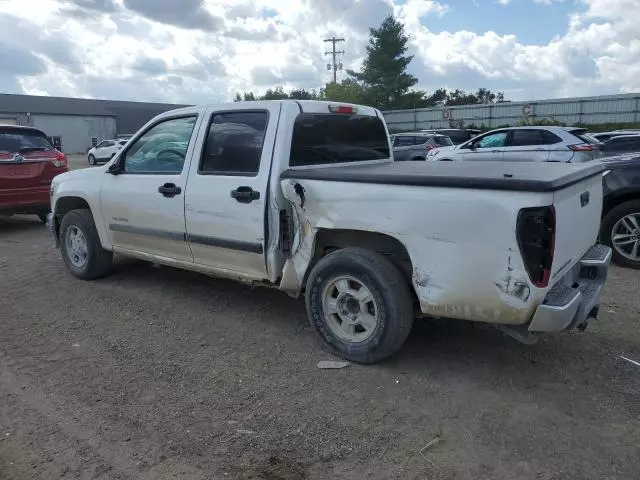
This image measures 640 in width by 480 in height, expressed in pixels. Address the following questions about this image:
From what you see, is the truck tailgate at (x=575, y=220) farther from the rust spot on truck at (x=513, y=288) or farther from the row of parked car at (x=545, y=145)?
the row of parked car at (x=545, y=145)

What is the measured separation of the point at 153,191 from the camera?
16.4ft

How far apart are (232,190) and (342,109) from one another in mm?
1268

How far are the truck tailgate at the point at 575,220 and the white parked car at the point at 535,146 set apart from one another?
7824 millimetres

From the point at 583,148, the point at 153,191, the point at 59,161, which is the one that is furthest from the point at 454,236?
the point at 583,148

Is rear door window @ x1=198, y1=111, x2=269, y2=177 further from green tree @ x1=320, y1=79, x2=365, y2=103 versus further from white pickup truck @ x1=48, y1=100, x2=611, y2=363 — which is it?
green tree @ x1=320, y1=79, x2=365, y2=103

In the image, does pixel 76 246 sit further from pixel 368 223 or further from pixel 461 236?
pixel 461 236

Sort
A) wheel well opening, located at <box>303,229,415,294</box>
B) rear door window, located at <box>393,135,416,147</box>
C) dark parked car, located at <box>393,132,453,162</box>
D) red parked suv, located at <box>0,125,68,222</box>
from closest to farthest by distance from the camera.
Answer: wheel well opening, located at <box>303,229,415,294</box> → red parked suv, located at <box>0,125,68,222</box> → dark parked car, located at <box>393,132,453,162</box> → rear door window, located at <box>393,135,416,147</box>

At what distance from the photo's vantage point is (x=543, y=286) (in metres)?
3.13

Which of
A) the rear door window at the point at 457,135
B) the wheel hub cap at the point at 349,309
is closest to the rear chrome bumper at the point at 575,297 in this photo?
the wheel hub cap at the point at 349,309

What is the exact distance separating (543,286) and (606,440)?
2.89ft

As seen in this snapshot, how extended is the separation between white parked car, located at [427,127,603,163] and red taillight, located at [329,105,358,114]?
724 centimetres

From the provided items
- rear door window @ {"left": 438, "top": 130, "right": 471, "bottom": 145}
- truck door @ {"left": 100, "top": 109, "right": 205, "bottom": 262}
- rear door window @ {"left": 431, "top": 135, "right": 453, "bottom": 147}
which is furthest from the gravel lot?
rear door window @ {"left": 438, "top": 130, "right": 471, "bottom": 145}

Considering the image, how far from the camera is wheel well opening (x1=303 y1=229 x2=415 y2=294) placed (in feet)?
12.4

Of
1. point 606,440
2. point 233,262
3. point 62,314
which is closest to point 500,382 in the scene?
point 606,440
